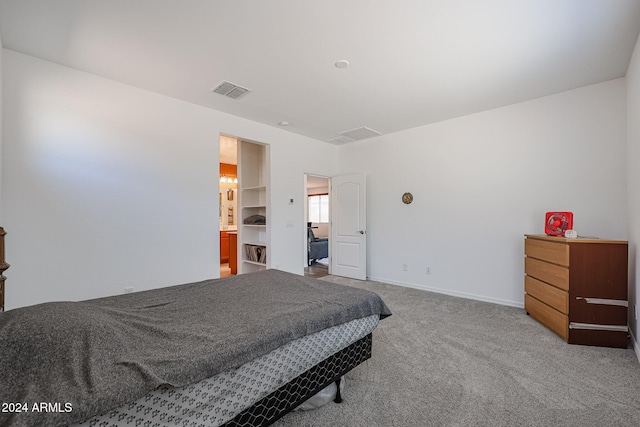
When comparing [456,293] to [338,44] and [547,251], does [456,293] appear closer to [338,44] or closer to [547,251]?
[547,251]

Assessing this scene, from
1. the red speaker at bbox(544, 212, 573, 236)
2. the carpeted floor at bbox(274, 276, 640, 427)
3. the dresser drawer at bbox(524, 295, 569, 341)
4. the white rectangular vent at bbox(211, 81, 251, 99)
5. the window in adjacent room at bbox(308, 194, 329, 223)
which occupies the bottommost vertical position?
the carpeted floor at bbox(274, 276, 640, 427)

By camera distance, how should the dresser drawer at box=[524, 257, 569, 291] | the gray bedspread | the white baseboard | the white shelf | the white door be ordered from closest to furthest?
1. the gray bedspread
2. the dresser drawer at box=[524, 257, 569, 291]
3. the white baseboard
4. the white shelf
5. the white door

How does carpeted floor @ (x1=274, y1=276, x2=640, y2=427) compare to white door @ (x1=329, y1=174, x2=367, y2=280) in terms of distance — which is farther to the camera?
white door @ (x1=329, y1=174, x2=367, y2=280)

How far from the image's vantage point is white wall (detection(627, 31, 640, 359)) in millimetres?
2414

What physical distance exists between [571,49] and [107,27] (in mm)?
3990

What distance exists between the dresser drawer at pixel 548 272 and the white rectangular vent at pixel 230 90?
386 cm

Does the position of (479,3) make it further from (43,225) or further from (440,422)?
(43,225)

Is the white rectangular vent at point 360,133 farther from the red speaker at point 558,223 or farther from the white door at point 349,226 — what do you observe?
the red speaker at point 558,223

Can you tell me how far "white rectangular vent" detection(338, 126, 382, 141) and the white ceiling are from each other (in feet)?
3.93

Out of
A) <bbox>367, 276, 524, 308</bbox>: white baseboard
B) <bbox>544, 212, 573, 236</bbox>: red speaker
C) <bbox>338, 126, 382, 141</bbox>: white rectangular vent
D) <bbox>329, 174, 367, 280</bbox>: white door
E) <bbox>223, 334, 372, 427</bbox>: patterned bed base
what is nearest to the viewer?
<bbox>223, 334, 372, 427</bbox>: patterned bed base

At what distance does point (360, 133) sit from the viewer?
4934mm

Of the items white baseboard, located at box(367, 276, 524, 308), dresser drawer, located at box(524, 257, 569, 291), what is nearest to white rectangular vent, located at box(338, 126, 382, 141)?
white baseboard, located at box(367, 276, 524, 308)

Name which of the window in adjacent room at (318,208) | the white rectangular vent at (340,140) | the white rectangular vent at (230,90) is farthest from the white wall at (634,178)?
the window in adjacent room at (318,208)

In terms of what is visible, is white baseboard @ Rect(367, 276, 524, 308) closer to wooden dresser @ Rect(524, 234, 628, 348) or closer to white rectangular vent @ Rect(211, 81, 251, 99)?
wooden dresser @ Rect(524, 234, 628, 348)
